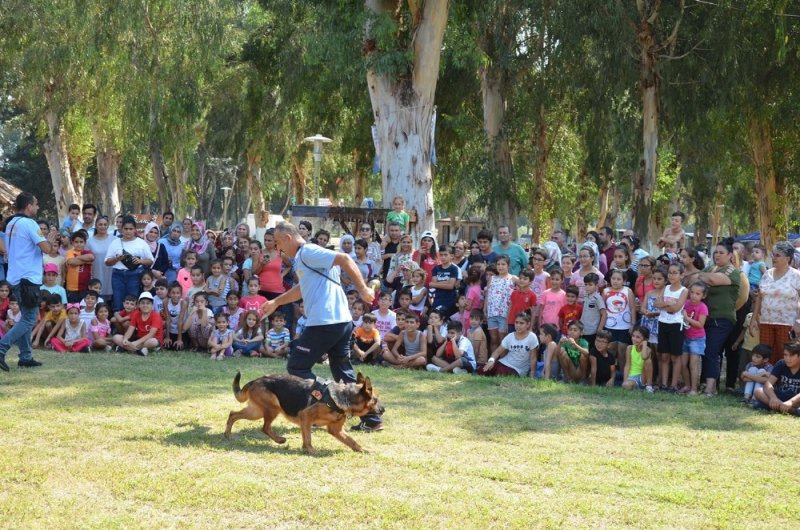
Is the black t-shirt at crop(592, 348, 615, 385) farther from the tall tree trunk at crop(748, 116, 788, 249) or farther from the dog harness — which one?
the tall tree trunk at crop(748, 116, 788, 249)

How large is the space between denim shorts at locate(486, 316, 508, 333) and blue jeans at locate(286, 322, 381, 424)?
5.02 meters

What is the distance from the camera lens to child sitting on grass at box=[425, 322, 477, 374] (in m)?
12.4

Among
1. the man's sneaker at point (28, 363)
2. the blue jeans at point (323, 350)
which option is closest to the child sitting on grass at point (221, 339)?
the man's sneaker at point (28, 363)

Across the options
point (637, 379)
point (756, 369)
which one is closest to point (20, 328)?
point (637, 379)

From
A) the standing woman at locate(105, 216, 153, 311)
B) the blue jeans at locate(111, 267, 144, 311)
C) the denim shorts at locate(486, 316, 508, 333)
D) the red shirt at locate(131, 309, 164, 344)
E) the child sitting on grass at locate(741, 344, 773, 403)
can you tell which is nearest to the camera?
the child sitting on grass at locate(741, 344, 773, 403)

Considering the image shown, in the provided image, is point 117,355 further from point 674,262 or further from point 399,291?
point 674,262

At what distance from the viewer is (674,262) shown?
38.5ft

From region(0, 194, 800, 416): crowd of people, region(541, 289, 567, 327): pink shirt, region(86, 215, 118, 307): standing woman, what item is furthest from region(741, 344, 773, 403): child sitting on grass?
region(86, 215, 118, 307): standing woman

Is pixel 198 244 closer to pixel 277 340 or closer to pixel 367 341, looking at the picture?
pixel 277 340

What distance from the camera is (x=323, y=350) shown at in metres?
7.94

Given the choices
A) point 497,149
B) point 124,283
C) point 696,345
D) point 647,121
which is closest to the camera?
point 696,345

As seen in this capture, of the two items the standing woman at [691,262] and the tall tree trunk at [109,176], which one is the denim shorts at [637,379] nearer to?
the standing woman at [691,262]

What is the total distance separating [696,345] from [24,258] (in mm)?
8151

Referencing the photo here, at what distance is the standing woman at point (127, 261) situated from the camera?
46.2 feet
